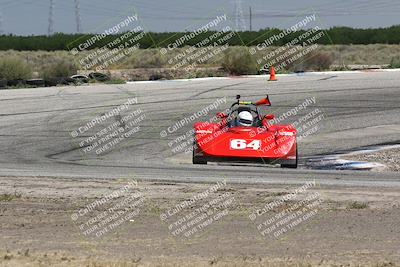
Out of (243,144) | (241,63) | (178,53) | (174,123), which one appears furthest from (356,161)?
(178,53)

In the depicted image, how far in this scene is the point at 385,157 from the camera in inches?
688

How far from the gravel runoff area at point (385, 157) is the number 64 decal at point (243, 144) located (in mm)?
2616

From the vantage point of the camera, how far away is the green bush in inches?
1514

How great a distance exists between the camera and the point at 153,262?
24.4ft

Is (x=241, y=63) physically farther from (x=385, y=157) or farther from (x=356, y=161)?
(x=356, y=161)

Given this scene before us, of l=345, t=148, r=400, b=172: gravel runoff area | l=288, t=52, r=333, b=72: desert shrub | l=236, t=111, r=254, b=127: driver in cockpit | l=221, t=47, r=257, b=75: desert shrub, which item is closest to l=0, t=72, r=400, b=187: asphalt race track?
l=236, t=111, r=254, b=127: driver in cockpit

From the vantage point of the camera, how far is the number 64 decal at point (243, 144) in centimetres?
1582

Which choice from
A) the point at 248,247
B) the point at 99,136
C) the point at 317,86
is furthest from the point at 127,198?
the point at 317,86

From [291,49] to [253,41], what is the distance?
2656 cm

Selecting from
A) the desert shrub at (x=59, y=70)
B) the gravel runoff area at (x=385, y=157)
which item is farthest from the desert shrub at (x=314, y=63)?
the gravel runoff area at (x=385, y=157)

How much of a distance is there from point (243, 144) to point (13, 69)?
25054 mm

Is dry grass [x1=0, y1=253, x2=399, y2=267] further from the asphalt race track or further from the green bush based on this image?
the green bush

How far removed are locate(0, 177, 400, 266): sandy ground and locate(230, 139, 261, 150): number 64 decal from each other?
3.37m

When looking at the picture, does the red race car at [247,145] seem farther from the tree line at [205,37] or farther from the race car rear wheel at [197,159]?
the tree line at [205,37]
